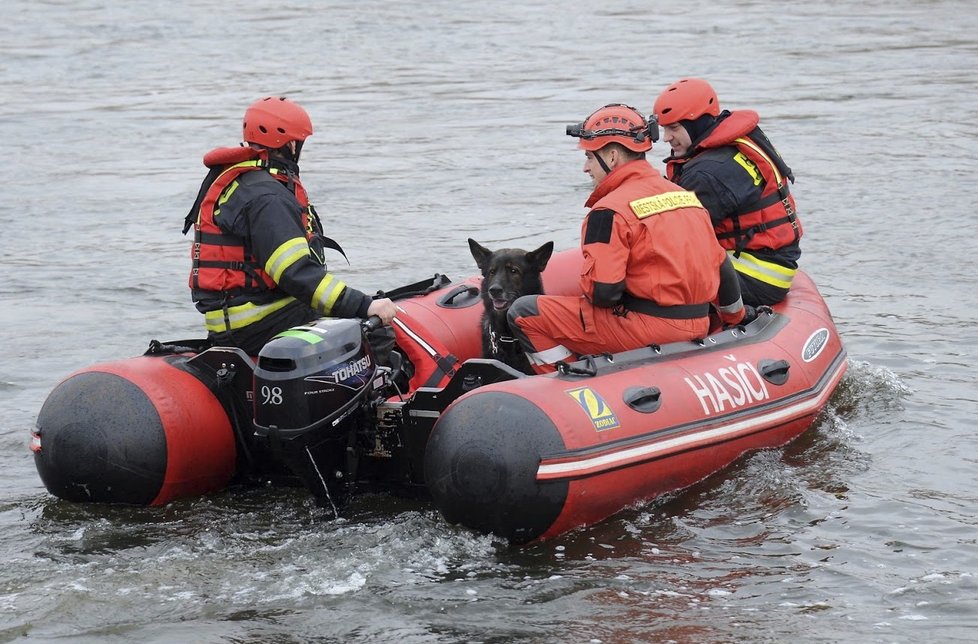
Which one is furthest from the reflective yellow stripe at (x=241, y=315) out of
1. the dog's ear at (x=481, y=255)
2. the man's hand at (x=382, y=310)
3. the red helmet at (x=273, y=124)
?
the dog's ear at (x=481, y=255)

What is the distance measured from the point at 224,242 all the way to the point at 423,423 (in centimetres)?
123

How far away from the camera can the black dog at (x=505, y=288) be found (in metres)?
6.79

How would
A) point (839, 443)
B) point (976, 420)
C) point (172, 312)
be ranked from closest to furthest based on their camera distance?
1. point (839, 443)
2. point (976, 420)
3. point (172, 312)

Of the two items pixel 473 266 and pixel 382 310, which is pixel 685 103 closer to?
pixel 382 310

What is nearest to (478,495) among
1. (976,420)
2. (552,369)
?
(552,369)

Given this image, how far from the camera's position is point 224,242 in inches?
257

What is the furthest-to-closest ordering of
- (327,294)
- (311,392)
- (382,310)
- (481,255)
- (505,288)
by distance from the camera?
(481,255), (505,288), (382,310), (327,294), (311,392)

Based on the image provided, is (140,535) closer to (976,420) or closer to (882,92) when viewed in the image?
(976,420)

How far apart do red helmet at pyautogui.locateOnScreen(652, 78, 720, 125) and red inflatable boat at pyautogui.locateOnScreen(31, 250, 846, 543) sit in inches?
46.2

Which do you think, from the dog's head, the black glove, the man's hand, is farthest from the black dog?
the black glove

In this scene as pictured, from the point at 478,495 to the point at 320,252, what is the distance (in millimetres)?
1630

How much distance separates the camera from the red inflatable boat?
230 inches

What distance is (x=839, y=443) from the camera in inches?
296

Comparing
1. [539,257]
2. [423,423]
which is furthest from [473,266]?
[423,423]
